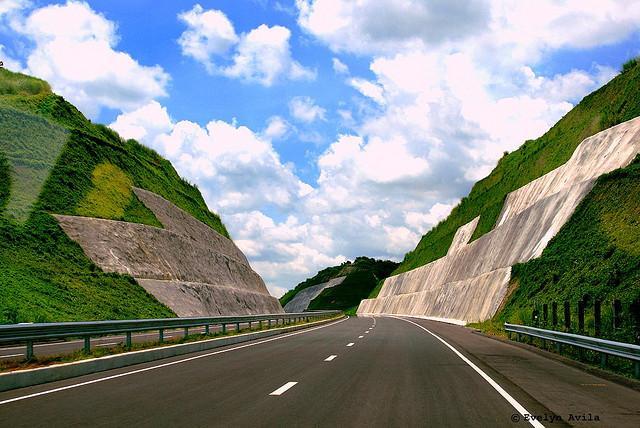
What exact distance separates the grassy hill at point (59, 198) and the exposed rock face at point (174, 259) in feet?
5.28

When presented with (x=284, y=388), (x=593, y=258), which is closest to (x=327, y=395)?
(x=284, y=388)

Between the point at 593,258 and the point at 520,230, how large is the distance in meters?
18.8

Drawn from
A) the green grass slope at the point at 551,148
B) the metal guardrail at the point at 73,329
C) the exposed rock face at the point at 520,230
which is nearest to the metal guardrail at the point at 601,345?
the metal guardrail at the point at 73,329

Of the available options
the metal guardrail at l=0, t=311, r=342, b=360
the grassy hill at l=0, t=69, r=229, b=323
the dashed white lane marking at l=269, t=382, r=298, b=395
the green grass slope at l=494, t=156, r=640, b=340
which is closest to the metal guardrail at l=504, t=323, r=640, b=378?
the green grass slope at l=494, t=156, r=640, b=340

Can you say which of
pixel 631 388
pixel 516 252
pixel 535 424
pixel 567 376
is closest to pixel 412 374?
pixel 567 376

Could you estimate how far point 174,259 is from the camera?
57656mm

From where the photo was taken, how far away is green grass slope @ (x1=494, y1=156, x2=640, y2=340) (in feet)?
86.9

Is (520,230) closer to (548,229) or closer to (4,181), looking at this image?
(548,229)

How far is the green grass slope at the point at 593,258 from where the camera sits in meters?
26.5

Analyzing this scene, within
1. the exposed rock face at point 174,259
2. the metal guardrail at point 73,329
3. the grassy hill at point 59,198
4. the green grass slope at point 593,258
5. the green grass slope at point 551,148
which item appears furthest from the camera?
the exposed rock face at point 174,259

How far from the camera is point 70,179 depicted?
5644cm

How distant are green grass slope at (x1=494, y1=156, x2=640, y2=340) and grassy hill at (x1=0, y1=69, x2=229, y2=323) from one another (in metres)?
25.0

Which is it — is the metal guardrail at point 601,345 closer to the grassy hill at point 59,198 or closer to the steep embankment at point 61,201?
the grassy hill at point 59,198

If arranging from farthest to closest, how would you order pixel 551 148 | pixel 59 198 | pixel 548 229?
pixel 551 148 → pixel 59 198 → pixel 548 229
